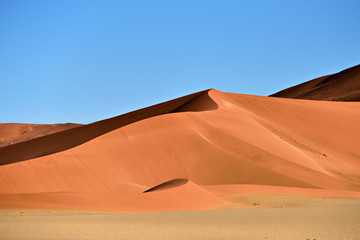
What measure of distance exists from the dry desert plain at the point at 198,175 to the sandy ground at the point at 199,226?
3 centimetres

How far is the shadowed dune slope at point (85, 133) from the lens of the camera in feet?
134

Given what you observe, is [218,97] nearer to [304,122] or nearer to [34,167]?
[304,122]

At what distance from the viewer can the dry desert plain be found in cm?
1188

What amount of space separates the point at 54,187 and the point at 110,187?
2.85 metres

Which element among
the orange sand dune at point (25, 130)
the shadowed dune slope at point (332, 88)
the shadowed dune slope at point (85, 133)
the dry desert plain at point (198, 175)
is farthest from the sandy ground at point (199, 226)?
the orange sand dune at point (25, 130)

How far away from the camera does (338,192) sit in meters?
24.9

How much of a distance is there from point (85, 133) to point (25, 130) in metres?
59.6

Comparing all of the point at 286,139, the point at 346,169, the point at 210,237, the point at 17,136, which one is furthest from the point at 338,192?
the point at 17,136

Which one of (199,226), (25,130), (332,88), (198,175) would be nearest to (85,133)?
(198,175)

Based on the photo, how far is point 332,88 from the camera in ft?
245

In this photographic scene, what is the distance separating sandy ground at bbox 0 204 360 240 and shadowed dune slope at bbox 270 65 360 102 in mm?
53551

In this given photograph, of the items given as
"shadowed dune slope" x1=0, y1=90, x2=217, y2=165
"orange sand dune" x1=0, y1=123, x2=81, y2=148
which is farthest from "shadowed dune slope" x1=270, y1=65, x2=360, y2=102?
"orange sand dune" x1=0, y1=123, x2=81, y2=148

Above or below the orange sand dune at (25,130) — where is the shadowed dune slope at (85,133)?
below

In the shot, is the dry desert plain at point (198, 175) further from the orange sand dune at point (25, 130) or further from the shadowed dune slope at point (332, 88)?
the orange sand dune at point (25, 130)
